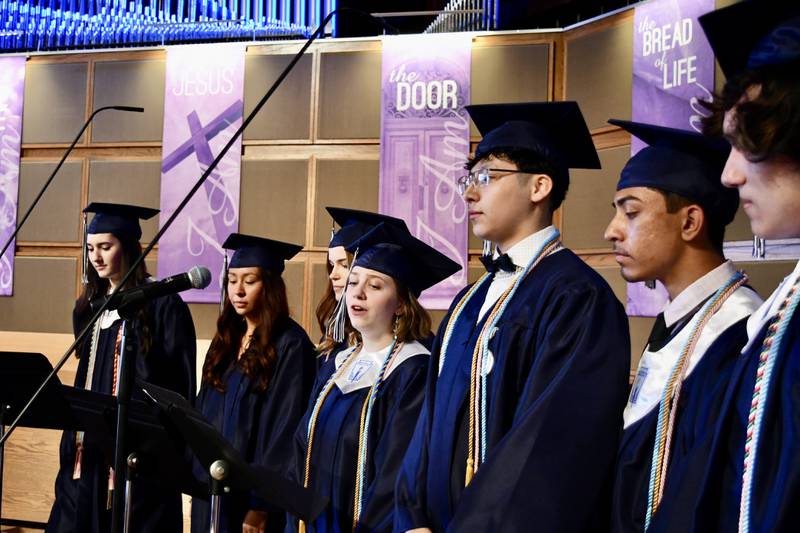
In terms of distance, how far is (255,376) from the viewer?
3873 millimetres

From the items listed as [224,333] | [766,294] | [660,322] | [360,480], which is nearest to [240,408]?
[224,333]

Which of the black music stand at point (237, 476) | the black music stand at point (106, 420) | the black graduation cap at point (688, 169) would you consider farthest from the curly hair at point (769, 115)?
the black music stand at point (106, 420)

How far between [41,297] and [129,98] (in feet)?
6.63

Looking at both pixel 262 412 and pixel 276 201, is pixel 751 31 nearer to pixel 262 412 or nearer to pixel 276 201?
pixel 262 412

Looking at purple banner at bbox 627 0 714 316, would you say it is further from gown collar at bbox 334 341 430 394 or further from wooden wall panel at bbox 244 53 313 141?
gown collar at bbox 334 341 430 394

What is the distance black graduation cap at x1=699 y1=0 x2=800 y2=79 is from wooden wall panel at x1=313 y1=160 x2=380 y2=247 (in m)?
5.82

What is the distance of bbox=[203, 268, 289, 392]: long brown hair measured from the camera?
3.87 metres

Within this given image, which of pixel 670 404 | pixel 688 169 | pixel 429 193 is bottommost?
pixel 670 404

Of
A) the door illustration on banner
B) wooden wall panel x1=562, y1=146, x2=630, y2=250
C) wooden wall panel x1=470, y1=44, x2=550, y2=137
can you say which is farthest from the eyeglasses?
wooden wall panel x1=470, y1=44, x2=550, y2=137

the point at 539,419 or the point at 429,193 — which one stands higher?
the point at 429,193

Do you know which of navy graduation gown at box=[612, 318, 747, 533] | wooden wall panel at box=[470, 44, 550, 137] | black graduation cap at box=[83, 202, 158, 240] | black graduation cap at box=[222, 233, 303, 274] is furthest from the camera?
wooden wall panel at box=[470, 44, 550, 137]

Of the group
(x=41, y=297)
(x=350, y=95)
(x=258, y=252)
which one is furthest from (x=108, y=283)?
(x=41, y=297)

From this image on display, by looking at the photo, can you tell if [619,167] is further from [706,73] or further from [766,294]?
[766,294]

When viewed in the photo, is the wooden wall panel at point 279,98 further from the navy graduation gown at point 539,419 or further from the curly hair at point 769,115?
the curly hair at point 769,115
